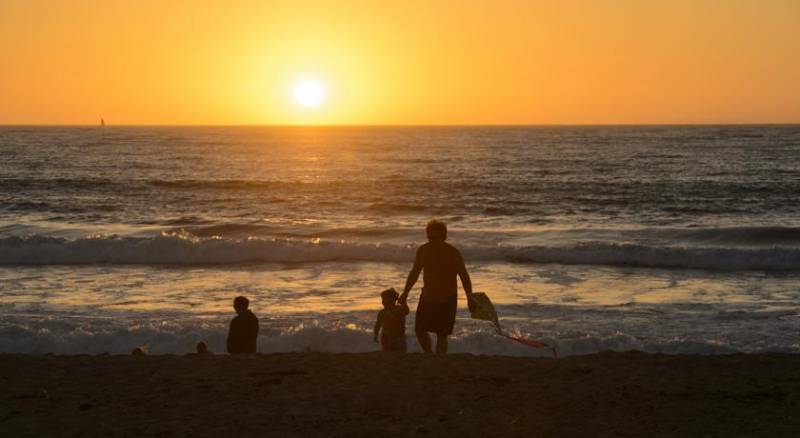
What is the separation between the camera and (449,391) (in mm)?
7102

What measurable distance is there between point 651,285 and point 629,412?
10604 millimetres

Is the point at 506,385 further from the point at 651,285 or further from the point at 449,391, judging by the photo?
the point at 651,285

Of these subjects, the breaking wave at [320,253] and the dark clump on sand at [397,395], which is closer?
the dark clump on sand at [397,395]

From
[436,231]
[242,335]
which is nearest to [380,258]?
[242,335]

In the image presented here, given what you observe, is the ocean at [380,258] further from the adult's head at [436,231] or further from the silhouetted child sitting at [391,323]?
the adult's head at [436,231]

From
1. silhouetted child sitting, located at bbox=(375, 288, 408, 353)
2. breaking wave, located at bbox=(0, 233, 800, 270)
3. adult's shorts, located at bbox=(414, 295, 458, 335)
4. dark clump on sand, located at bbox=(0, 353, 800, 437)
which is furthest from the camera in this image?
breaking wave, located at bbox=(0, 233, 800, 270)

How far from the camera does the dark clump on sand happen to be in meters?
6.25

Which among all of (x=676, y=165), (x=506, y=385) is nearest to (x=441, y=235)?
(x=506, y=385)

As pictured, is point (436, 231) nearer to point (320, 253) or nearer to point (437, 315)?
point (437, 315)

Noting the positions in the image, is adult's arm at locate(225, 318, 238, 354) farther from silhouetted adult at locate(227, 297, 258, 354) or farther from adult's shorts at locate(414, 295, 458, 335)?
adult's shorts at locate(414, 295, 458, 335)

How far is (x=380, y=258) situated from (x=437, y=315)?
1164cm

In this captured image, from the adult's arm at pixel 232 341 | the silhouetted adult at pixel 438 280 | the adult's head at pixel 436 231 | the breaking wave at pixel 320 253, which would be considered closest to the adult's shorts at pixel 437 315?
the silhouetted adult at pixel 438 280

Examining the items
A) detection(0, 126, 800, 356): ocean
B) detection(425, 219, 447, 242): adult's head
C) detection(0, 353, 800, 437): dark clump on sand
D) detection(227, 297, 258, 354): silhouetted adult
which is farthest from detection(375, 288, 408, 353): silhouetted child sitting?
detection(0, 126, 800, 356): ocean

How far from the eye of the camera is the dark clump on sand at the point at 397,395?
625 centimetres
